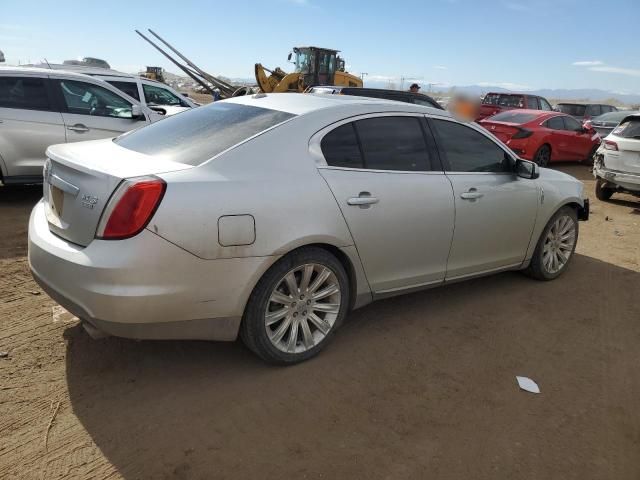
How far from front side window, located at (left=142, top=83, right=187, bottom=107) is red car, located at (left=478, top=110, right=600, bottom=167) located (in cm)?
719

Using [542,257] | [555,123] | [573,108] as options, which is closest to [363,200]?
[542,257]

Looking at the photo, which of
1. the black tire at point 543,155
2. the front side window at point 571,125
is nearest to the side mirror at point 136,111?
the black tire at point 543,155

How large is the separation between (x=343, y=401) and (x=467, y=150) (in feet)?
7.51

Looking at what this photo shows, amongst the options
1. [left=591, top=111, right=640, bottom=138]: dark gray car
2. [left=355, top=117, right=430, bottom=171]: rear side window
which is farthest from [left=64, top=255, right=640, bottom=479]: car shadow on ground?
[left=591, top=111, right=640, bottom=138]: dark gray car

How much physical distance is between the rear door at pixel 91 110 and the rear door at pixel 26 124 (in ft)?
0.49

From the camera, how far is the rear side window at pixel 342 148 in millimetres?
3285

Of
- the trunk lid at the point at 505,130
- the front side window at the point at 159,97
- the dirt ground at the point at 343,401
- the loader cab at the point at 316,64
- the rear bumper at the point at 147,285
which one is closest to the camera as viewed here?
the dirt ground at the point at 343,401

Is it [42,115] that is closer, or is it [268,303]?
[268,303]

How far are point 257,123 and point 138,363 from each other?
5.36ft

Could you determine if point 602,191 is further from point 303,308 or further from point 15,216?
point 15,216

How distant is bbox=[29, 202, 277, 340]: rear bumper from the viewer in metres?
2.56

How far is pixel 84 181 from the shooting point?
2791 mm

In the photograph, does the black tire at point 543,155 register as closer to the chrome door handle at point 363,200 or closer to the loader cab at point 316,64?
the chrome door handle at point 363,200

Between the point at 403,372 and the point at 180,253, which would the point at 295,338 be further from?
the point at 180,253
